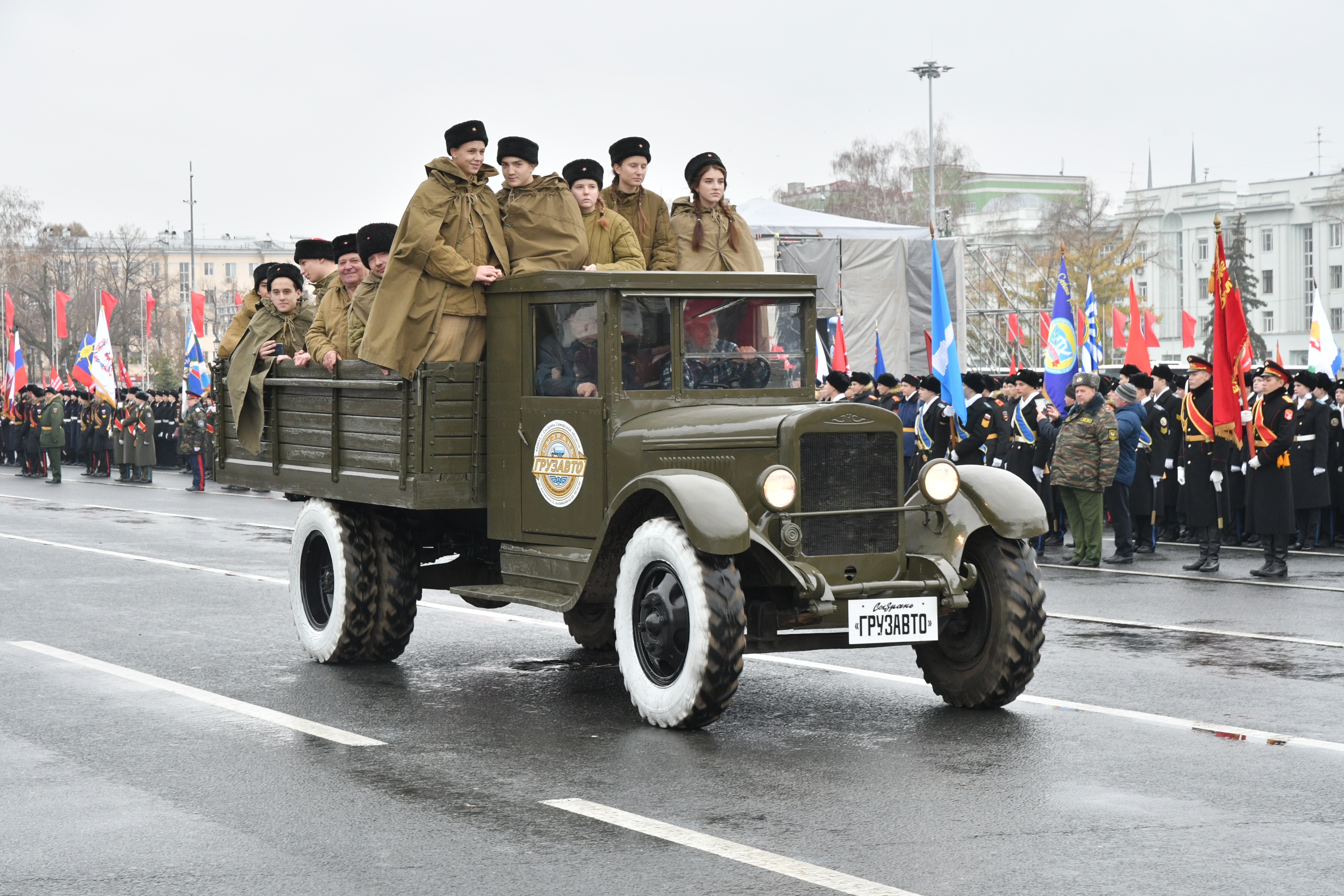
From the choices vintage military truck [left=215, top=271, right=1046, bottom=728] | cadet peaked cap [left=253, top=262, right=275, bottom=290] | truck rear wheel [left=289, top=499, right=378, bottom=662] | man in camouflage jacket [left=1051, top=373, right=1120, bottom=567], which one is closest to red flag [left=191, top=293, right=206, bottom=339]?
man in camouflage jacket [left=1051, top=373, right=1120, bottom=567]

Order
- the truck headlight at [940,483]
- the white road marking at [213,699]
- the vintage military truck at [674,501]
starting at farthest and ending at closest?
1. the truck headlight at [940,483]
2. the vintage military truck at [674,501]
3. the white road marking at [213,699]

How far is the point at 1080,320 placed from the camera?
3847cm

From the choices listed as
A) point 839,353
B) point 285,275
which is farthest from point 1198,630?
point 839,353

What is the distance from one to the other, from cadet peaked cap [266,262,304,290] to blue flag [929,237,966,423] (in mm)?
9736

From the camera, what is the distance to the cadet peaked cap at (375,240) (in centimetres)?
1026

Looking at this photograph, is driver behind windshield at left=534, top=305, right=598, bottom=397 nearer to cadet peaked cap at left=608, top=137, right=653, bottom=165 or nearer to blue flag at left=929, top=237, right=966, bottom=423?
cadet peaked cap at left=608, top=137, right=653, bottom=165

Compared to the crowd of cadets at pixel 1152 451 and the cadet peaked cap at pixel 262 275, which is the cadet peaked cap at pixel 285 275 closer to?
the cadet peaked cap at pixel 262 275

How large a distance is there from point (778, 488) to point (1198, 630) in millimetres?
4871

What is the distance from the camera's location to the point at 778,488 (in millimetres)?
7844

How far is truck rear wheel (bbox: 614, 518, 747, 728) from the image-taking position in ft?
24.4

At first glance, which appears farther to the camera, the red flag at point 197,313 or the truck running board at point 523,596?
the red flag at point 197,313

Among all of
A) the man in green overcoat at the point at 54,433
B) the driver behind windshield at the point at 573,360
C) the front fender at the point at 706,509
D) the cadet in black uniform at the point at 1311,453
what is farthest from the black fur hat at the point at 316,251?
the man in green overcoat at the point at 54,433

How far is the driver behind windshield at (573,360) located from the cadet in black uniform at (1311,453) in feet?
37.1

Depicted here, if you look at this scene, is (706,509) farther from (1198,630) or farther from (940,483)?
(1198,630)
